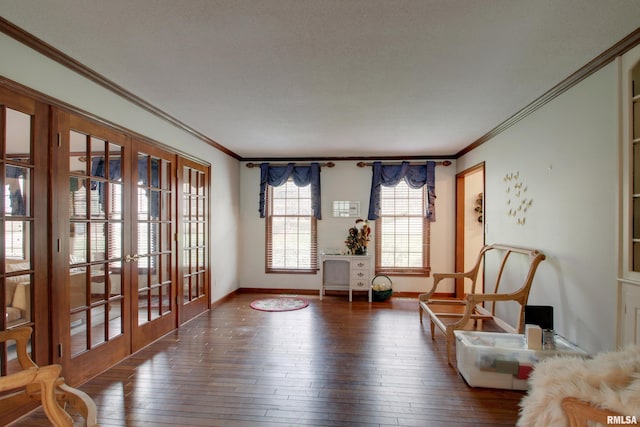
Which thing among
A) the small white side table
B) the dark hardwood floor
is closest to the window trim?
the small white side table

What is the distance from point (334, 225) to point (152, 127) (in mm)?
3532

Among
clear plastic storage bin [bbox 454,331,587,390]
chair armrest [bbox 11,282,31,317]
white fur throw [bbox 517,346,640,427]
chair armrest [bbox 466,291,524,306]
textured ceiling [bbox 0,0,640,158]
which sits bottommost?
clear plastic storage bin [bbox 454,331,587,390]

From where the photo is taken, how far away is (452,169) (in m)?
5.99

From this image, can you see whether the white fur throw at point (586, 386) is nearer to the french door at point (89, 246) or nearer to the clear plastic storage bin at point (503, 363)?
the clear plastic storage bin at point (503, 363)

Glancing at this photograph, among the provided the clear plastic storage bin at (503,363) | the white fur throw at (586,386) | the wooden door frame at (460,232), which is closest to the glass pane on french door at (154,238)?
the clear plastic storage bin at (503,363)

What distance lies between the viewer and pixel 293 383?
274 cm

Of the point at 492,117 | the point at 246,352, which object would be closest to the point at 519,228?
the point at 492,117

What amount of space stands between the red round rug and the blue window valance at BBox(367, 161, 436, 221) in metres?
1.95

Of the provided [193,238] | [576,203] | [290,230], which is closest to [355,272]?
[290,230]

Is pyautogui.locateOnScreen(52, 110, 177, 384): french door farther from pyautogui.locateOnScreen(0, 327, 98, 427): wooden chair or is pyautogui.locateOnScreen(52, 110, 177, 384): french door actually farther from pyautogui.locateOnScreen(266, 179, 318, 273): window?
pyautogui.locateOnScreen(266, 179, 318, 273): window

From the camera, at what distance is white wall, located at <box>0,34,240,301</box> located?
7.26 ft

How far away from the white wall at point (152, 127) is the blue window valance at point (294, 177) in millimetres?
500

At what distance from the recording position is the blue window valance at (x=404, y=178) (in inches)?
233

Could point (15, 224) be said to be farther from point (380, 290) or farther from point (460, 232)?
point (460, 232)
